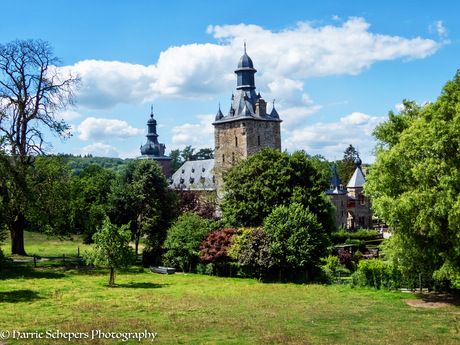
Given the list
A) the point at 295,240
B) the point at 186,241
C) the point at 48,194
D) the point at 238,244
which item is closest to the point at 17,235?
the point at 48,194

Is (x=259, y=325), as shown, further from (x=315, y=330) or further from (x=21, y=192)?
(x=21, y=192)

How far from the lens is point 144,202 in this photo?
41.7m

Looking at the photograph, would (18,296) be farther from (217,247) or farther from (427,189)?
(427,189)

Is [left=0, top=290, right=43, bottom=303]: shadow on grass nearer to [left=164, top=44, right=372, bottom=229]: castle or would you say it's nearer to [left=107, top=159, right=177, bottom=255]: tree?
[left=107, top=159, right=177, bottom=255]: tree

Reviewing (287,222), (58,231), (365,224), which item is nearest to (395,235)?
(287,222)

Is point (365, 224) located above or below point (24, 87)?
below

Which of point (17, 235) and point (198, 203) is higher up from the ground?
point (198, 203)

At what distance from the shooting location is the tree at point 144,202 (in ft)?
135

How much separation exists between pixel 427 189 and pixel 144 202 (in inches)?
983

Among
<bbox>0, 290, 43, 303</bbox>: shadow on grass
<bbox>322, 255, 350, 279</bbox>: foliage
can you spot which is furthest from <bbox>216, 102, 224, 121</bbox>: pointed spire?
<bbox>0, 290, 43, 303</bbox>: shadow on grass

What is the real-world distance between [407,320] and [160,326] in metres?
9.16

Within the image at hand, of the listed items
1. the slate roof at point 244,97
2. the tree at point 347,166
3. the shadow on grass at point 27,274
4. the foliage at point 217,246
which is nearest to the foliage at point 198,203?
the slate roof at point 244,97

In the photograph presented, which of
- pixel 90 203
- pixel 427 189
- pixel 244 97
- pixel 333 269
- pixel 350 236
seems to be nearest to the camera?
pixel 427 189

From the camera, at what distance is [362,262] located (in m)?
27.1
